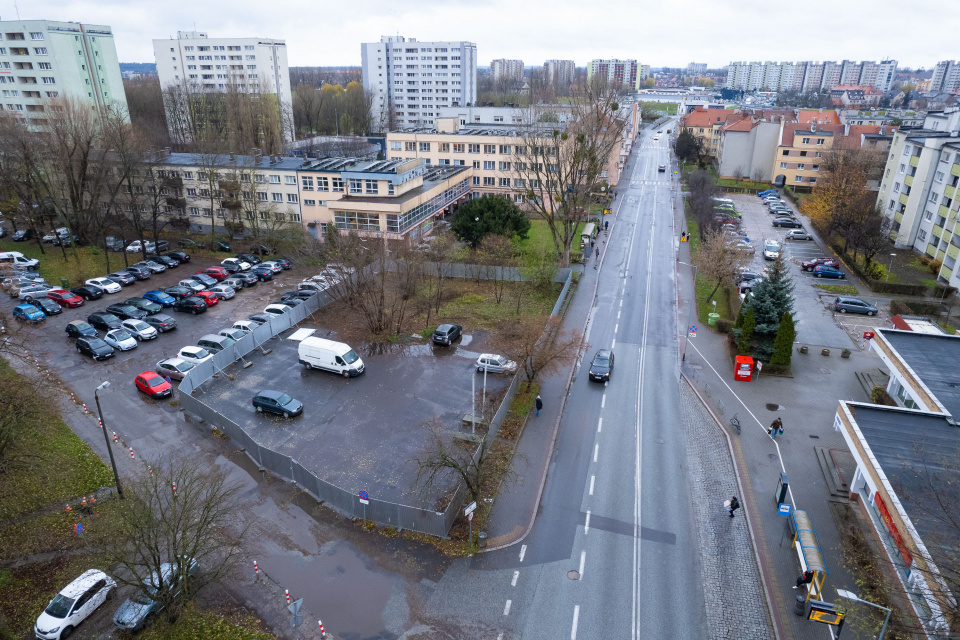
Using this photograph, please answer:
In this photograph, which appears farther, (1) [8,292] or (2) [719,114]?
(2) [719,114]

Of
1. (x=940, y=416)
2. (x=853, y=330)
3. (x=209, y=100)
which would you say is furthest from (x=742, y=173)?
(x=209, y=100)

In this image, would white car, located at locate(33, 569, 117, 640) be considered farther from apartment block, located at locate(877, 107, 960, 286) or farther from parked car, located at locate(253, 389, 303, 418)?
apartment block, located at locate(877, 107, 960, 286)

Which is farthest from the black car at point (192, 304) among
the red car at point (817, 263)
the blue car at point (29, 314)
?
the red car at point (817, 263)

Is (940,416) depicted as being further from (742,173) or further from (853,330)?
(742,173)

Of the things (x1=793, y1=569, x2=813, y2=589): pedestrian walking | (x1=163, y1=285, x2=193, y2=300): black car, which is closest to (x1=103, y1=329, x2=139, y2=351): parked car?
(x1=163, y1=285, x2=193, y2=300): black car

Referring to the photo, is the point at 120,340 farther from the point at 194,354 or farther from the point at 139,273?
the point at 139,273

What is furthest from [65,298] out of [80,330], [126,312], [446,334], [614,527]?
[614,527]
